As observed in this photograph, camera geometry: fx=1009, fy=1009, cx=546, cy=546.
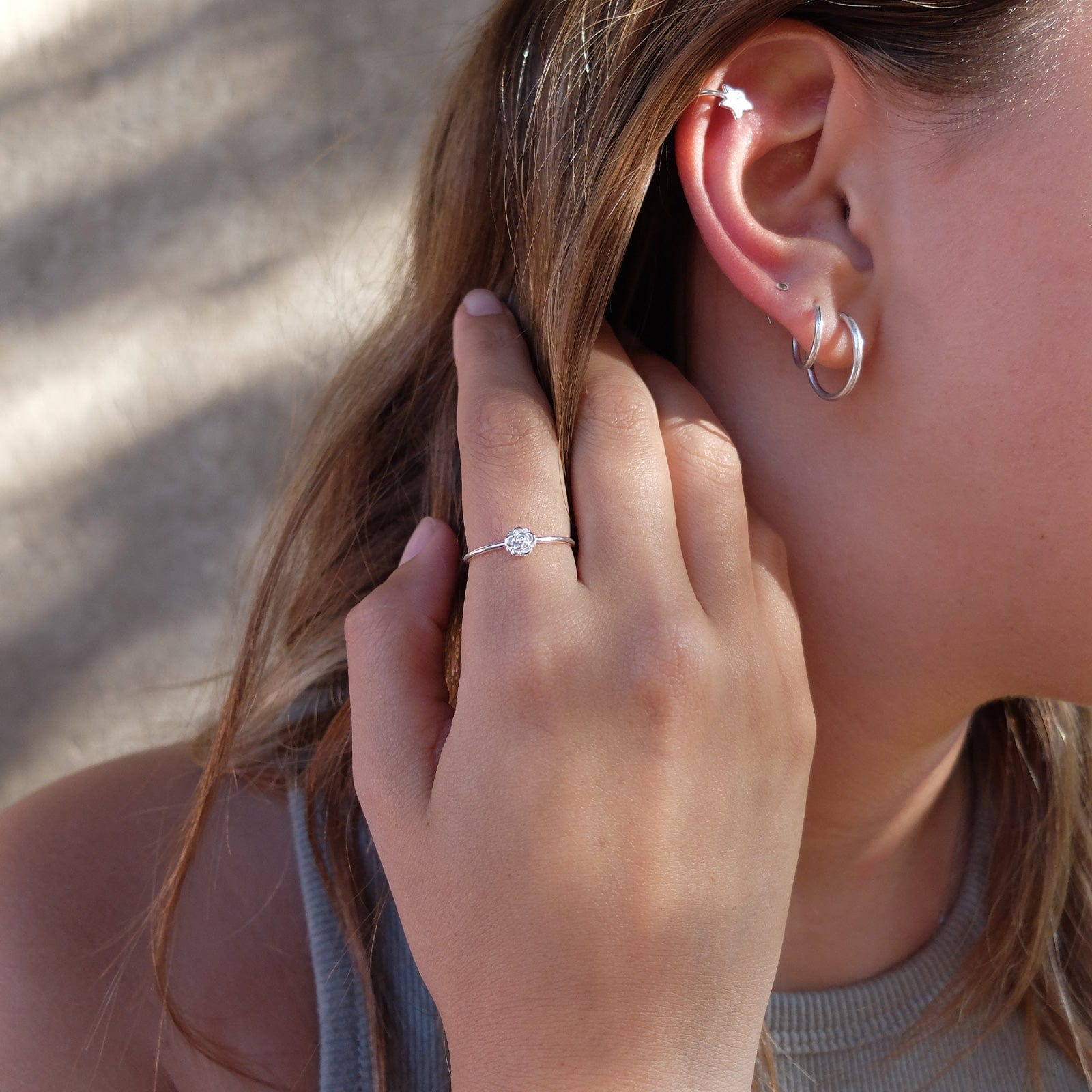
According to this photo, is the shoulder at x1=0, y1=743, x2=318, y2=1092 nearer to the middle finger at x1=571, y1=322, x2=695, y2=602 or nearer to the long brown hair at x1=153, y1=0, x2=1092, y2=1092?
the long brown hair at x1=153, y1=0, x2=1092, y2=1092

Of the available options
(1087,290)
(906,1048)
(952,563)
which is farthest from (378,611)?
(906,1048)

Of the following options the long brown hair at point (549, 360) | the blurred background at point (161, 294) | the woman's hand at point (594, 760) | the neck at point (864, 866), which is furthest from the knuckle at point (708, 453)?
the blurred background at point (161, 294)

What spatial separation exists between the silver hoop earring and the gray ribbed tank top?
690 mm

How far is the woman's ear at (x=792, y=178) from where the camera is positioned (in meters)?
0.90

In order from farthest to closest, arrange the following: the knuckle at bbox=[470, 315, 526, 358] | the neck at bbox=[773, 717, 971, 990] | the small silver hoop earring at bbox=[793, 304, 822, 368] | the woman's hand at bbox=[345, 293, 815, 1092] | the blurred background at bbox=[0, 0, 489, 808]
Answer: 1. the blurred background at bbox=[0, 0, 489, 808]
2. the neck at bbox=[773, 717, 971, 990]
3. the knuckle at bbox=[470, 315, 526, 358]
4. the small silver hoop earring at bbox=[793, 304, 822, 368]
5. the woman's hand at bbox=[345, 293, 815, 1092]

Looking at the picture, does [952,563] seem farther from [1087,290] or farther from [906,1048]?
[906,1048]

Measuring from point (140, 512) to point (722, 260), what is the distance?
1.26 meters

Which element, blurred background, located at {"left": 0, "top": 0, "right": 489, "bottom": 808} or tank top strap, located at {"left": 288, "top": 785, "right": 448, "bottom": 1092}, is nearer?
tank top strap, located at {"left": 288, "top": 785, "right": 448, "bottom": 1092}

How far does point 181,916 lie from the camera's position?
3.45 feet

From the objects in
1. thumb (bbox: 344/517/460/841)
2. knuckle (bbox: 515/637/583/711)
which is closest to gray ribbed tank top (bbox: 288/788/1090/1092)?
thumb (bbox: 344/517/460/841)

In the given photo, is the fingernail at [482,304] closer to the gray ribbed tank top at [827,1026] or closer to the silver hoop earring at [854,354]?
the silver hoop earring at [854,354]

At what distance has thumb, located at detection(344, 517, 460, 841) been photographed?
2.78ft

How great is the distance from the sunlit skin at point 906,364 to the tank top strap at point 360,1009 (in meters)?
0.53

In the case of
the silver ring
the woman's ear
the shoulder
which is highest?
the woman's ear
